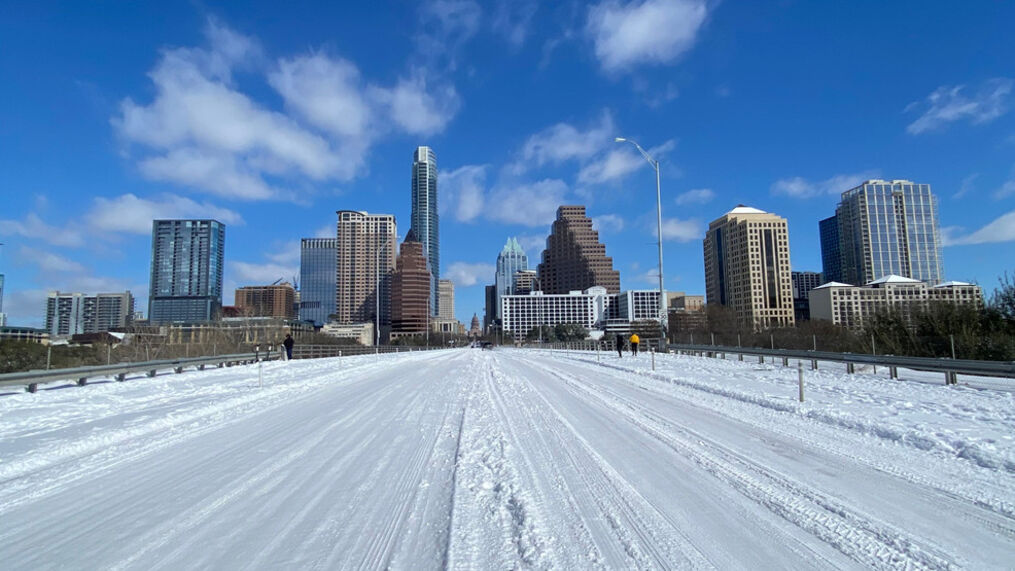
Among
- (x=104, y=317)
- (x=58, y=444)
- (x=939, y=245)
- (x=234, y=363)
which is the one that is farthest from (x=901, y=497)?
(x=939, y=245)

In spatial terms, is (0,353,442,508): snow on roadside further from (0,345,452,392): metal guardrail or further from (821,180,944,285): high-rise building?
(821,180,944,285): high-rise building

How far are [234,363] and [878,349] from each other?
3666cm

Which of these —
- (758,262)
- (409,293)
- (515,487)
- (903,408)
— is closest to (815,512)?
(515,487)

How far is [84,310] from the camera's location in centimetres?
17625

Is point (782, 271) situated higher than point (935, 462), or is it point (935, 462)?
point (782, 271)

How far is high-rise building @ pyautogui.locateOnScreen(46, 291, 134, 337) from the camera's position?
553 feet

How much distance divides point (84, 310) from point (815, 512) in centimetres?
22238

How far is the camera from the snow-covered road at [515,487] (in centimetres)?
416

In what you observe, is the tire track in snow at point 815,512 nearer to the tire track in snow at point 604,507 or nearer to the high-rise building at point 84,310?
the tire track in snow at point 604,507

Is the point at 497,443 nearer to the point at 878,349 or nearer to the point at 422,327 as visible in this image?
the point at 878,349

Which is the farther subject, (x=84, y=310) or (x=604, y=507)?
(x=84, y=310)

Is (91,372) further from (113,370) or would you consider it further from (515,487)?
(515,487)

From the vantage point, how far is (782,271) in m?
152

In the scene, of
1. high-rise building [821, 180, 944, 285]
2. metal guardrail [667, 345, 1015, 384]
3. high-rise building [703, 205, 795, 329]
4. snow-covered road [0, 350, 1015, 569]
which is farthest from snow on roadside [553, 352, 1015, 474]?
high-rise building [821, 180, 944, 285]
